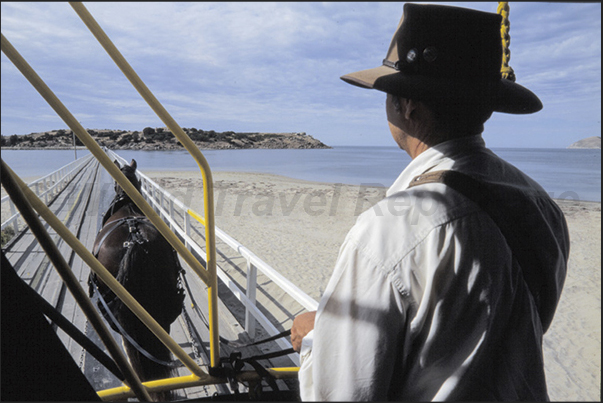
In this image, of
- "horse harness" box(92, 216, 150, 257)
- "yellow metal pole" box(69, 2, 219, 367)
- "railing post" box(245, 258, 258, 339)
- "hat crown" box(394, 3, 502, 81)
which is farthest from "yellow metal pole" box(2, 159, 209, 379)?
"railing post" box(245, 258, 258, 339)

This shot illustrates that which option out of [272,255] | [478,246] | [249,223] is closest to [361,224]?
[478,246]

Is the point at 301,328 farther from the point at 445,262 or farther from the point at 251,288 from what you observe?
the point at 251,288

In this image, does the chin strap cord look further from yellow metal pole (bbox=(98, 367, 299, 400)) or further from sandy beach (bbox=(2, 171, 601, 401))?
sandy beach (bbox=(2, 171, 601, 401))

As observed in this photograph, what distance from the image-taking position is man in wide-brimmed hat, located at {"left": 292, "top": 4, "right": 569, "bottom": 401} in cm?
85

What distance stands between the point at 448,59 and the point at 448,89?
10 centimetres

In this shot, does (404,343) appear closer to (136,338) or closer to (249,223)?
(136,338)

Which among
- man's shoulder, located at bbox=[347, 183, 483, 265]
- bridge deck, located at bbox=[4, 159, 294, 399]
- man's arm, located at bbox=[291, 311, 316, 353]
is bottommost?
bridge deck, located at bbox=[4, 159, 294, 399]

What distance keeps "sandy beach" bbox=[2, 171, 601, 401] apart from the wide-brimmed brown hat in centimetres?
455

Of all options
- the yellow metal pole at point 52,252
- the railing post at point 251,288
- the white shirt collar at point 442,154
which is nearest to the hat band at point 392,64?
the white shirt collar at point 442,154

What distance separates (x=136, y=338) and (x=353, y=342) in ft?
8.68

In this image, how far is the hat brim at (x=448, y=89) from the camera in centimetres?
98

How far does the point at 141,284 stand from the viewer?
301 centimetres

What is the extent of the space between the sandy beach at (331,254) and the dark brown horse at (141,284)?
90.7 inches

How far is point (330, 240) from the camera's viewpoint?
10.7 metres
